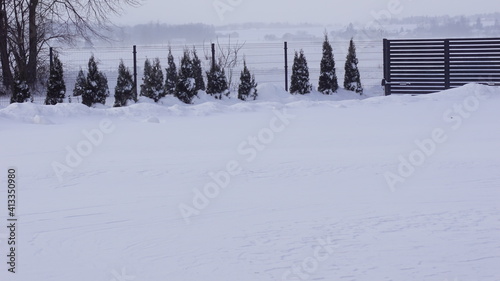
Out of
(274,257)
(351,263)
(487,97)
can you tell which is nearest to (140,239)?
(274,257)

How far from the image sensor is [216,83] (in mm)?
18516

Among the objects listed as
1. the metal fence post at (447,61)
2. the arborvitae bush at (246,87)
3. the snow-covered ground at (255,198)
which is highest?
the metal fence post at (447,61)

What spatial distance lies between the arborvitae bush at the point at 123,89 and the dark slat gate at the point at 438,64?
24.6 ft

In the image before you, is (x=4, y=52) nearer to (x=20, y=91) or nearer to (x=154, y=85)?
(x=20, y=91)

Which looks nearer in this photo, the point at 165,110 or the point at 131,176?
the point at 131,176

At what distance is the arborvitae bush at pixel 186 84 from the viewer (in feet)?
58.6

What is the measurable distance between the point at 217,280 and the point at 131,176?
11.7ft

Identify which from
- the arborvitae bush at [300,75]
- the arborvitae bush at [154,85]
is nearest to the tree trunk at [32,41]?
the arborvitae bush at [154,85]

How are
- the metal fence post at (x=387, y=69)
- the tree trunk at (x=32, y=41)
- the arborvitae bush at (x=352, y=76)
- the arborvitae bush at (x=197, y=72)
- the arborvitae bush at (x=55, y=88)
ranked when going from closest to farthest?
the arborvitae bush at (x=55, y=88) < the arborvitae bush at (x=197, y=72) < the metal fence post at (x=387, y=69) < the arborvitae bush at (x=352, y=76) < the tree trunk at (x=32, y=41)

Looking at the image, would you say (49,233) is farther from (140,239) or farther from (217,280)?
(217,280)

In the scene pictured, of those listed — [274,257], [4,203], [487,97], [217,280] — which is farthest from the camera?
[487,97]

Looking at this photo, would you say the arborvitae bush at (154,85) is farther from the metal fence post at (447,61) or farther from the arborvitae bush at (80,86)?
the metal fence post at (447,61)

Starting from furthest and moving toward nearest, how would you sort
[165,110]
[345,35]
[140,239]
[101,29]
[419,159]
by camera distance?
1. [345,35]
2. [101,29]
3. [165,110]
4. [419,159]
5. [140,239]

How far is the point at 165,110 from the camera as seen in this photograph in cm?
1436
